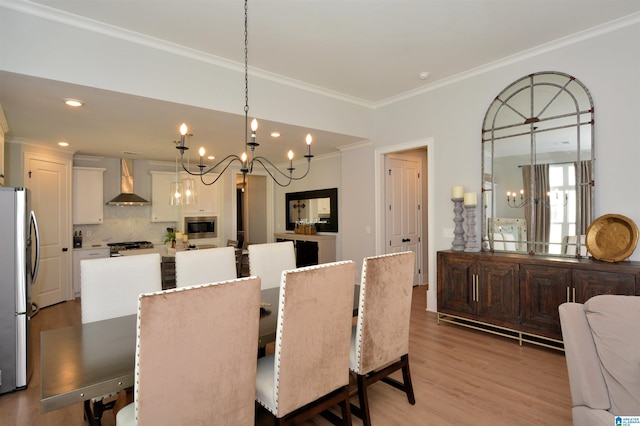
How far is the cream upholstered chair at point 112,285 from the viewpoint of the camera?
2.18 meters

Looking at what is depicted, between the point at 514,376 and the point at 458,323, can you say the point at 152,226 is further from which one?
the point at 514,376

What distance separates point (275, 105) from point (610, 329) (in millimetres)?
3540

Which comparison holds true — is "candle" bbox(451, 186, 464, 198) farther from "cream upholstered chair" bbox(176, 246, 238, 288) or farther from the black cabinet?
the black cabinet

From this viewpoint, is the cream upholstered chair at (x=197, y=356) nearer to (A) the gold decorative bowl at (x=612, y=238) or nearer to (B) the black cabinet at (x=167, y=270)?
(A) the gold decorative bowl at (x=612, y=238)

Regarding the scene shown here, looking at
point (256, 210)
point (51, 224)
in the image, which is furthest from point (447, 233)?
point (51, 224)

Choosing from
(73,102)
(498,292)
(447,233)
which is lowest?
(498,292)

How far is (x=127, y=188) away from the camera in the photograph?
21.3ft

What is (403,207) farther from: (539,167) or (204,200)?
(204,200)

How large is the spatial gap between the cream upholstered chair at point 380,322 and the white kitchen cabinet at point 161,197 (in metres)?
5.76

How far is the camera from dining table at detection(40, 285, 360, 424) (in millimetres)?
1266

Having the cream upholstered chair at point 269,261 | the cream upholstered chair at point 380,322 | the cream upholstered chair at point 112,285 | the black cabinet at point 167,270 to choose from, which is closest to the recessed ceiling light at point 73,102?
the cream upholstered chair at point 112,285

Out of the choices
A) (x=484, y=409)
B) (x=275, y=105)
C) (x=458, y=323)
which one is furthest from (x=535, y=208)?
(x=275, y=105)

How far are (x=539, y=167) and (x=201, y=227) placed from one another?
598 cm

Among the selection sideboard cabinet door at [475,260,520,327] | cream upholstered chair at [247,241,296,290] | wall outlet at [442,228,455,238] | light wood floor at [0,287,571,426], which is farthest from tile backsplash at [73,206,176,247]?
sideboard cabinet door at [475,260,520,327]
